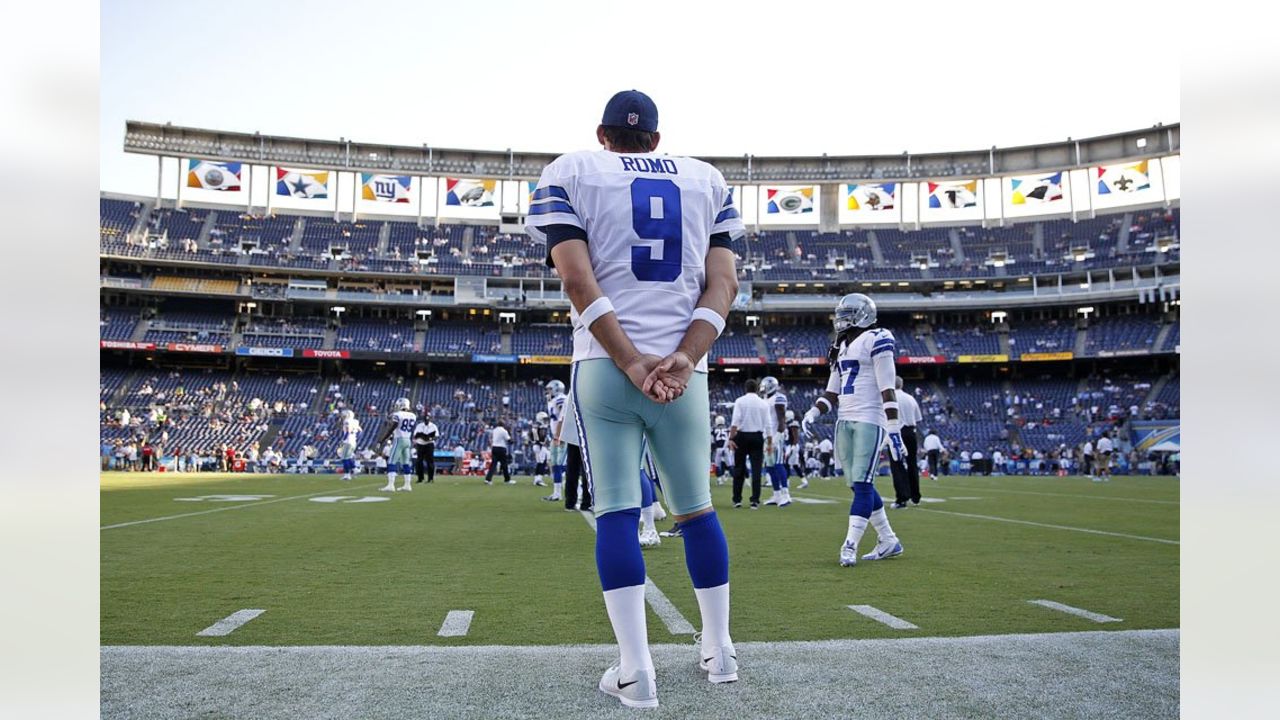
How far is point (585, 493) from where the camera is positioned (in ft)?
39.5

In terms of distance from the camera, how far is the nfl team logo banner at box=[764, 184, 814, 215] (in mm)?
58094

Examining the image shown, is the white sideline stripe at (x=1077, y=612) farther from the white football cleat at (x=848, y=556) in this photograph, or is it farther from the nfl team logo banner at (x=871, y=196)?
the nfl team logo banner at (x=871, y=196)

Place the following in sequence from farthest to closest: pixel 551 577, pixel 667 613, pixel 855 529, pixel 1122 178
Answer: pixel 1122 178 → pixel 855 529 → pixel 551 577 → pixel 667 613

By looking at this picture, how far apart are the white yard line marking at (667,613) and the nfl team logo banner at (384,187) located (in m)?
54.5

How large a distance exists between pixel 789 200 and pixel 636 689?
5773cm

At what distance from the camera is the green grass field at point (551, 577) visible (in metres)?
4.21

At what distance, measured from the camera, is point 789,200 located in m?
58.5

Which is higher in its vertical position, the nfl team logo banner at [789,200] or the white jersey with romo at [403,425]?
the nfl team logo banner at [789,200]

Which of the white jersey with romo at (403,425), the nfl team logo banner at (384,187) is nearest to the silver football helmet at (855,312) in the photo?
the white jersey with romo at (403,425)

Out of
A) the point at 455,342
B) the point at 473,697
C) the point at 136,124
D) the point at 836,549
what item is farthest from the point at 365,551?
the point at 136,124

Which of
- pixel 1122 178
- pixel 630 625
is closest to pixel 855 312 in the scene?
pixel 630 625

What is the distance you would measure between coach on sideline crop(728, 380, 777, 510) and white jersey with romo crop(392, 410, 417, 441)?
834 cm

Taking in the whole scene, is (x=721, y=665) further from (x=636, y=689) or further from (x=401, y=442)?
(x=401, y=442)

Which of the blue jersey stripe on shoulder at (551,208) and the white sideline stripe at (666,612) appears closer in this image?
the blue jersey stripe on shoulder at (551,208)
